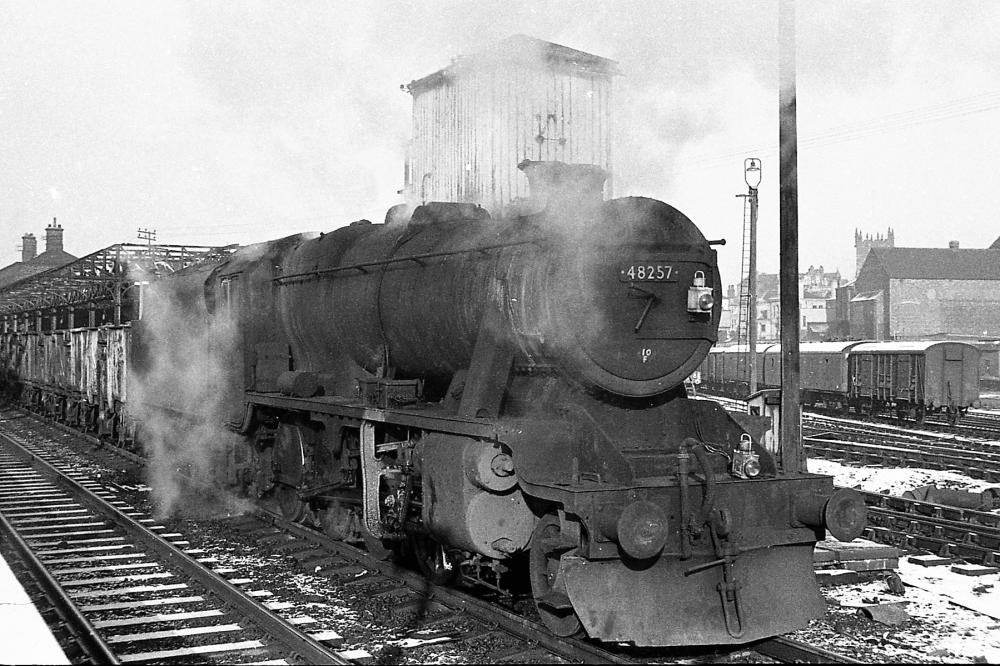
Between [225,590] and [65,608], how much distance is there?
3.78 ft

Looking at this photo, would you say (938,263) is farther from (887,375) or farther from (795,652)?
(795,652)

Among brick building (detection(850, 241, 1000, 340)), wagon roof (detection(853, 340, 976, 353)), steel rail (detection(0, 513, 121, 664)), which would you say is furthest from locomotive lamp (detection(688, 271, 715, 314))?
brick building (detection(850, 241, 1000, 340))

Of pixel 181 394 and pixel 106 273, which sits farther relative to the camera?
pixel 106 273

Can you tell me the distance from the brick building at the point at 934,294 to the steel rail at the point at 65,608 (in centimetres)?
6113

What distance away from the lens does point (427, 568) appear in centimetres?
757

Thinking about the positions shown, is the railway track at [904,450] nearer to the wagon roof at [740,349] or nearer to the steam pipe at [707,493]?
the wagon roof at [740,349]

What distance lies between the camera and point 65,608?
23.2 feet

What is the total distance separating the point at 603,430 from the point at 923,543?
5192 millimetres

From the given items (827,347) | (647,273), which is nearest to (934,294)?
(827,347)

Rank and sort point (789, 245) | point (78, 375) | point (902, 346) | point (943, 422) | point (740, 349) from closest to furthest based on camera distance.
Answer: point (789, 245), point (78, 375), point (943, 422), point (902, 346), point (740, 349)

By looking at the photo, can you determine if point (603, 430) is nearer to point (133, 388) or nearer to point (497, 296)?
point (497, 296)

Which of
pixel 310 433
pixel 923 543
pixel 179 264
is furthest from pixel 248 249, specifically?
A: pixel 179 264

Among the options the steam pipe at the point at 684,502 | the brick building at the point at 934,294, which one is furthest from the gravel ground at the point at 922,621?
the brick building at the point at 934,294

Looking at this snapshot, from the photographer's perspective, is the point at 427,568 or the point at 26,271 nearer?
the point at 427,568
